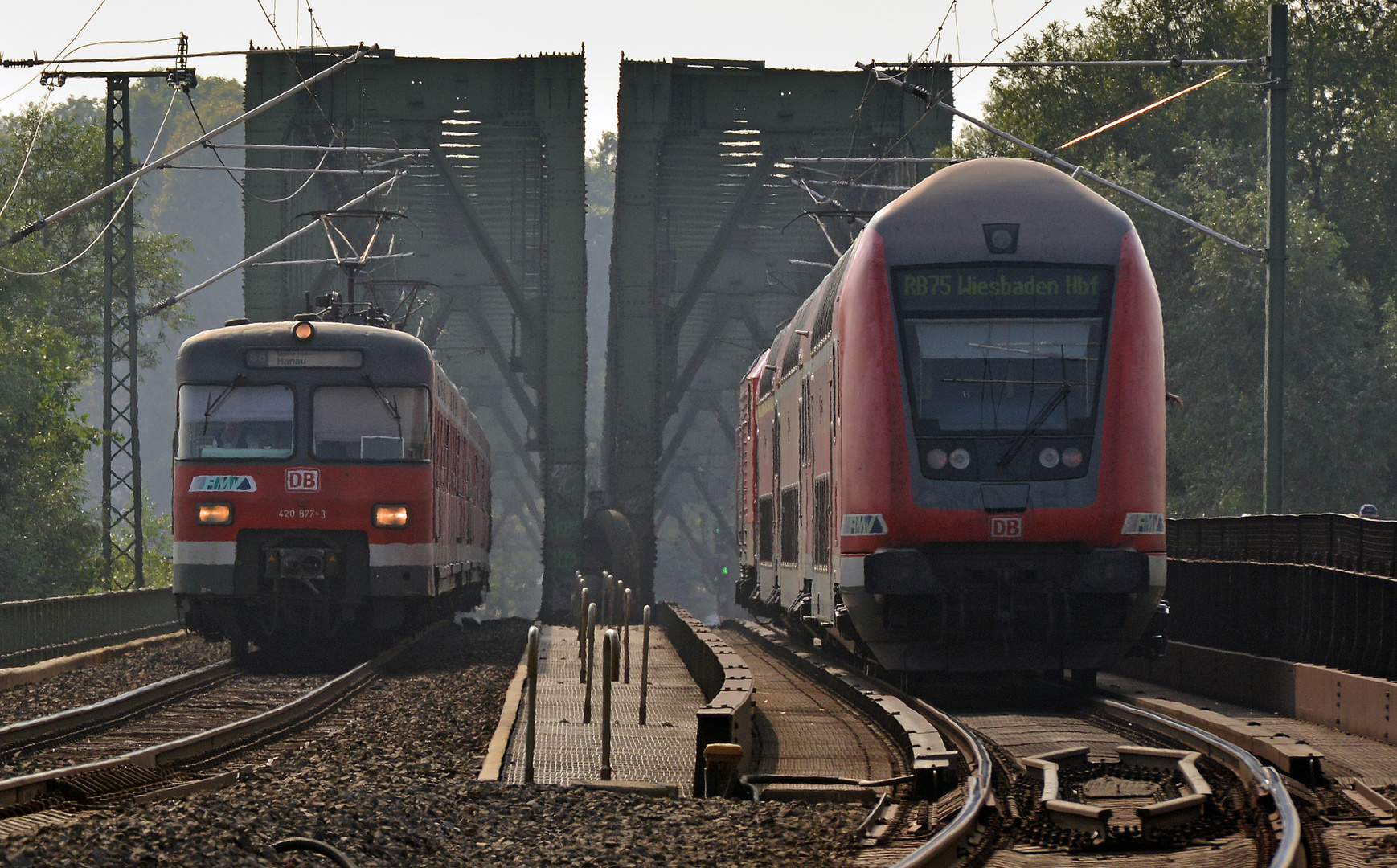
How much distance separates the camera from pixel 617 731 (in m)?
13.0

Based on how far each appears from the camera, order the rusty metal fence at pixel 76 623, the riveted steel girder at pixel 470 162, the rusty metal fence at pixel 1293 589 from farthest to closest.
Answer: the riveted steel girder at pixel 470 162, the rusty metal fence at pixel 76 623, the rusty metal fence at pixel 1293 589

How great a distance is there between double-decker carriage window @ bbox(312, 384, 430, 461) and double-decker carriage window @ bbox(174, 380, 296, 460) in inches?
13.3

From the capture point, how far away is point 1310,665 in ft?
45.1

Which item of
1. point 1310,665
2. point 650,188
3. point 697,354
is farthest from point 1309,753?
point 697,354

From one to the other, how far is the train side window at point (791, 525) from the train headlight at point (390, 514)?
422 centimetres

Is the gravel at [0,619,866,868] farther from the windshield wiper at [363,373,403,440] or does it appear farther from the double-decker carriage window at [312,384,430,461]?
the windshield wiper at [363,373,403,440]

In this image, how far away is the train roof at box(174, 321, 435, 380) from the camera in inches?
743

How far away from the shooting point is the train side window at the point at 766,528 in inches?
872

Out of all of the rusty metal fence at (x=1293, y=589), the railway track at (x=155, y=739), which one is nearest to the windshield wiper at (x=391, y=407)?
the railway track at (x=155, y=739)

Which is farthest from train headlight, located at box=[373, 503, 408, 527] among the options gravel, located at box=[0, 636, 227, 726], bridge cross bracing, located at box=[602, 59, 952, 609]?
bridge cross bracing, located at box=[602, 59, 952, 609]

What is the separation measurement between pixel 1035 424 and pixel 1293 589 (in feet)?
9.40

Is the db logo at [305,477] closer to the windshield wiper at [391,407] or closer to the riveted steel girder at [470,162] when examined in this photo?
the windshield wiper at [391,407]

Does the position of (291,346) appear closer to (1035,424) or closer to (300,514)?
(300,514)

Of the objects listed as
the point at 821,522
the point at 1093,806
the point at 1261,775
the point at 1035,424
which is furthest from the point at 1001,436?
the point at 1093,806
